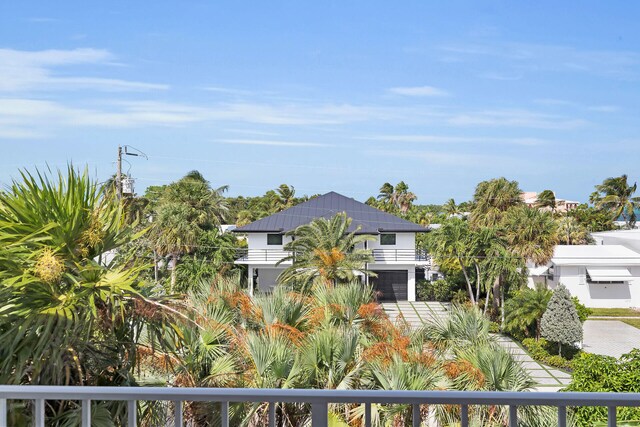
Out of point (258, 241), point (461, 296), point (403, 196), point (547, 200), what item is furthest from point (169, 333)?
point (403, 196)

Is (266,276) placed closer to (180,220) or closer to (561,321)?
(180,220)

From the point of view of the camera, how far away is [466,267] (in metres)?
36.3

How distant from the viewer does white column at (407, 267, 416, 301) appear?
128ft

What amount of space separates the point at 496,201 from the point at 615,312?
10956 mm

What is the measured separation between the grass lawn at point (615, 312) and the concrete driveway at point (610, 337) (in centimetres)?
248

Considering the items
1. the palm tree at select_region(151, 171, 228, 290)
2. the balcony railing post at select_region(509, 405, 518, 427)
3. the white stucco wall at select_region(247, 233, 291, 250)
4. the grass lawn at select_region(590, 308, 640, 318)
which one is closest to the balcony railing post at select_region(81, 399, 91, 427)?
the balcony railing post at select_region(509, 405, 518, 427)

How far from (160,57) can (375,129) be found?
4355 centimetres

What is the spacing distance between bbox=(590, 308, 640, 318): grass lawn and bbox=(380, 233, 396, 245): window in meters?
13.0

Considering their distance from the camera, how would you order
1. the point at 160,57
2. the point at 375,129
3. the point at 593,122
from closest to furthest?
the point at 160,57 → the point at 593,122 → the point at 375,129

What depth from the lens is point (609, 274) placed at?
121 ft

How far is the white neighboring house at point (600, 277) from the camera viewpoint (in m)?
37.1

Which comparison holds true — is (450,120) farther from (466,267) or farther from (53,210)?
(53,210)

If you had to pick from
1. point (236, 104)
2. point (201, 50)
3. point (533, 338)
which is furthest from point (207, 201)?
point (236, 104)

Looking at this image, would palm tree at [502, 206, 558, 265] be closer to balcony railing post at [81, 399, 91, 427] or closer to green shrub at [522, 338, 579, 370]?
green shrub at [522, 338, 579, 370]
